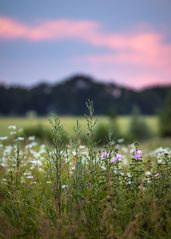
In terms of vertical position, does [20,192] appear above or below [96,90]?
below

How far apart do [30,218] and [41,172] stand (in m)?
3.27

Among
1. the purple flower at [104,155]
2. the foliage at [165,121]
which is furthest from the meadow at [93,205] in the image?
the foliage at [165,121]

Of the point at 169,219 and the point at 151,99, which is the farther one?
the point at 151,99

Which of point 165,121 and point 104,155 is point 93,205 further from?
point 165,121

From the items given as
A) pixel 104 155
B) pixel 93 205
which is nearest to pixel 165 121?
pixel 104 155

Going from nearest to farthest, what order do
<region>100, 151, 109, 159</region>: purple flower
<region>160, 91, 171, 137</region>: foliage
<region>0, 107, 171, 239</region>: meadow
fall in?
<region>0, 107, 171, 239</region>: meadow → <region>100, 151, 109, 159</region>: purple flower → <region>160, 91, 171, 137</region>: foliage

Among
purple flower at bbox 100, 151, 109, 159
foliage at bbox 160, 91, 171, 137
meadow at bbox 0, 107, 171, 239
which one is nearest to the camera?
meadow at bbox 0, 107, 171, 239

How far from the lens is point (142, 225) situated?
18.1 ft

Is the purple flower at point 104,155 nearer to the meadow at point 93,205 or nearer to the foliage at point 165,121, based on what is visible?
the meadow at point 93,205

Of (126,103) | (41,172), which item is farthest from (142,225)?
(126,103)

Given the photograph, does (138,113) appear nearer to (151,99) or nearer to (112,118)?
(112,118)

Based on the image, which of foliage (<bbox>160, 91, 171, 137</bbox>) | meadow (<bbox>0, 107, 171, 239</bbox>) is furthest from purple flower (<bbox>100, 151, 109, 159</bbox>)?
foliage (<bbox>160, 91, 171, 137</bbox>)

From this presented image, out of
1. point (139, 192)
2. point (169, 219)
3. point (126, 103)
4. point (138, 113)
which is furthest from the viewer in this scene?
point (126, 103)

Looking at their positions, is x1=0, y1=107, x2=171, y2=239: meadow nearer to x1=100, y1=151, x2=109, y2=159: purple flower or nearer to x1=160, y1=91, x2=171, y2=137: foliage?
x1=100, y1=151, x2=109, y2=159: purple flower
